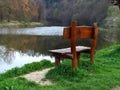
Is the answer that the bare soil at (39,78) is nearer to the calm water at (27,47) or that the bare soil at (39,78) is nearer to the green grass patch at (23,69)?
the green grass patch at (23,69)

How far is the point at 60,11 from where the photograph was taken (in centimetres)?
14950

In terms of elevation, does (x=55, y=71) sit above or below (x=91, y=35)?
below

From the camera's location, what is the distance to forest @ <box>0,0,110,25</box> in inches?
3462

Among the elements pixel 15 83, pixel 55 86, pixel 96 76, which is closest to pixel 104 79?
pixel 96 76

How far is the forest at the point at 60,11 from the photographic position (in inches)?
3462

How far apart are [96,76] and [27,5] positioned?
353ft

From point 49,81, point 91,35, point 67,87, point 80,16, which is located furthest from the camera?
point 80,16

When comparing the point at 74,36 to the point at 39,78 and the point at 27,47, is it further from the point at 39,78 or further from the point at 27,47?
the point at 27,47

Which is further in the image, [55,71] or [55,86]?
[55,71]

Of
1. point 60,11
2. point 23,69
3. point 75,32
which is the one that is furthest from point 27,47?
point 60,11

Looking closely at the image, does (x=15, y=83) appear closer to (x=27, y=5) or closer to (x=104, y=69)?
(x=104, y=69)

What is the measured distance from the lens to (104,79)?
970 cm

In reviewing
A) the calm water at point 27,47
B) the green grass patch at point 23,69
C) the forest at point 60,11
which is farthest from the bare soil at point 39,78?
the forest at point 60,11

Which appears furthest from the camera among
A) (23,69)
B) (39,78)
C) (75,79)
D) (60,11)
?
(60,11)
